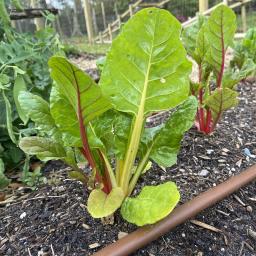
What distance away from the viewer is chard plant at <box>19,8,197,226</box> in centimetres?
70

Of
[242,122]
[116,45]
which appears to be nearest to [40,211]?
[116,45]

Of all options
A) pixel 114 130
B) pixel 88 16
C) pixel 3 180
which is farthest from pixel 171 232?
pixel 88 16

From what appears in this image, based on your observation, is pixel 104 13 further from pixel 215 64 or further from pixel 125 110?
pixel 125 110

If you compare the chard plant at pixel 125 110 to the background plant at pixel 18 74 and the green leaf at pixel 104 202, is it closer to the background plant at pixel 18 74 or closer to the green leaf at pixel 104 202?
the green leaf at pixel 104 202

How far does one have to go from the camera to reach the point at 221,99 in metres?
1.06

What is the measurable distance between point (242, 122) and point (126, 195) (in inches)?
31.7

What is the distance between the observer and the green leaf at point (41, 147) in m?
0.81

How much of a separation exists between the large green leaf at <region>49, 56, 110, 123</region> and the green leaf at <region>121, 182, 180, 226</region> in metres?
0.22

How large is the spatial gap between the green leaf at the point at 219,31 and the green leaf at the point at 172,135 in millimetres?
339

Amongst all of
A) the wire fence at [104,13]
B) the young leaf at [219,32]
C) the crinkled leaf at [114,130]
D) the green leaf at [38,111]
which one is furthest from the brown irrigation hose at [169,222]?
the wire fence at [104,13]

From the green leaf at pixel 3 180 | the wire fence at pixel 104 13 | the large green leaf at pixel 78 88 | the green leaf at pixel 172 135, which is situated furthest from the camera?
the wire fence at pixel 104 13

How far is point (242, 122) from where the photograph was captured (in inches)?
58.6

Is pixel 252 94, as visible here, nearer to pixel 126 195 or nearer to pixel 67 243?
pixel 126 195

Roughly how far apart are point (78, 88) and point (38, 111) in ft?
0.68
